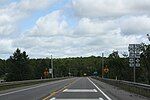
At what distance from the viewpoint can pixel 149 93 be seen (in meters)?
26.0

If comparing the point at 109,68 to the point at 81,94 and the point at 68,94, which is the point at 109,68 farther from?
the point at 68,94

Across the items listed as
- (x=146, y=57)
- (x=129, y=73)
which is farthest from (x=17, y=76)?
(x=146, y=57)

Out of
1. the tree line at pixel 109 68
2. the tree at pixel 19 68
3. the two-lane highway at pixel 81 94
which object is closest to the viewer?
the two-lane highway at pixel 81 94

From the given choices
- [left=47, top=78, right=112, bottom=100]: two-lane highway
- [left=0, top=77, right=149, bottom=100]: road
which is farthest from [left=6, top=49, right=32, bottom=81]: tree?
[left=47, top=78, right=112, bottom=100]: two-lane highway

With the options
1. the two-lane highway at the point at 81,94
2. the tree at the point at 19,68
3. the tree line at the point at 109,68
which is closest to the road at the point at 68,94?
the two-lane highway at the point at 81,94

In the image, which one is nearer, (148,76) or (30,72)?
(148,76)

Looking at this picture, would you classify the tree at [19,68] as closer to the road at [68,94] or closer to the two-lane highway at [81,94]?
the road at [68,94]

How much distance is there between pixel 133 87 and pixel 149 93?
23.9 ft

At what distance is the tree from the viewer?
5556 inches

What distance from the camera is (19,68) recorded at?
144 m

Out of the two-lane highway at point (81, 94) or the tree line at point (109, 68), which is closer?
the two-lane highway at point (81, 94)

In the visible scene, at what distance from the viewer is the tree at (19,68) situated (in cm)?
14112

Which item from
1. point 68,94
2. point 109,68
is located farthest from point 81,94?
point 109,68

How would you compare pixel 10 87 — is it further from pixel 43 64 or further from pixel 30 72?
pixel 43 64
